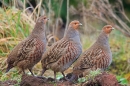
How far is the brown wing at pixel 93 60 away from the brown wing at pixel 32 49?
0.58 meters

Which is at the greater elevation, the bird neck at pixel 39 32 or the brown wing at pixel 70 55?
the bird neck at pixel 39 32

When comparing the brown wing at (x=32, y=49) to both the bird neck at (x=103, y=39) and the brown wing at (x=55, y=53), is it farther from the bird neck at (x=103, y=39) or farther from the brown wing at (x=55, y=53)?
the bird neck at (x=103, y=39)

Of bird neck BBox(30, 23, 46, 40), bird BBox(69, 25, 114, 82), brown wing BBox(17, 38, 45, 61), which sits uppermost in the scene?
bird neck BBox(30, 23, 46, 40)

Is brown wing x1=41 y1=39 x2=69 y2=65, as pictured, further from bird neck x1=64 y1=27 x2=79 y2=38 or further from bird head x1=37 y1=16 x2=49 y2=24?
bird head x1=37 y1=16 x2=49 y2=24

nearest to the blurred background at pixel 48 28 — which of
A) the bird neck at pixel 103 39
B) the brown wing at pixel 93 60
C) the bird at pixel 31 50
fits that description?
the bird at pixel 31 50

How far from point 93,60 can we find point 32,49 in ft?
3.00

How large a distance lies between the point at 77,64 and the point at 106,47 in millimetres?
534

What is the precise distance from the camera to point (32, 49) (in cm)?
727

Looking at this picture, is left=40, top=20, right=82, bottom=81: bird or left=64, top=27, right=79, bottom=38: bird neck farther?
left=64, top=27, right=79, bottom=38: bird neck

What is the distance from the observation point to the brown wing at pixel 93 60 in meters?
7.16

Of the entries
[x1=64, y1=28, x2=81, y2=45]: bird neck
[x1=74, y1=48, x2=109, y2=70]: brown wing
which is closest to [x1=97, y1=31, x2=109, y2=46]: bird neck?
[x1=74, y1=48, x2=109, y2=70]: brown wing

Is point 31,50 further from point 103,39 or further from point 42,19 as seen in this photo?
point 103,39

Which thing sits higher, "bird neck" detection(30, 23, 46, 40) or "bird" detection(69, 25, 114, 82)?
"bird neck" detection(30, 23, 46, 40)

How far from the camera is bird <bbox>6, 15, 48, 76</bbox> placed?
726 cm
